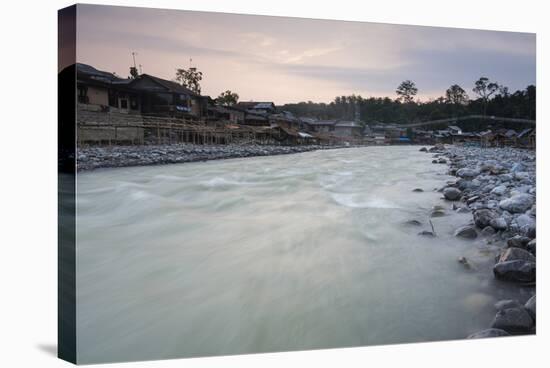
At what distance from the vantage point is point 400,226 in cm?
368

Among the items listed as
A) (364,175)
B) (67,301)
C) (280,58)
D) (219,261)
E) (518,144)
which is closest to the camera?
(67,301)

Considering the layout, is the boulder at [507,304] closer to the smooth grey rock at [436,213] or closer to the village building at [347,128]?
the smooth grey rock at [436,213]

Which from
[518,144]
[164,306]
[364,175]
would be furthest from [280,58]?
[518,144]

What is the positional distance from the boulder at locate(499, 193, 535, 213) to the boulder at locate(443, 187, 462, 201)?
14.2 inches

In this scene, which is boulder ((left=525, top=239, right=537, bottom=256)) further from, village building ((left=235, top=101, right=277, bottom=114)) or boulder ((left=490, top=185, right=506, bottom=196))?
village building ((left=235, top=101, right=277, bottom=114))

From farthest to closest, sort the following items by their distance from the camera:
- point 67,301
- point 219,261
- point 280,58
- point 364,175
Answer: point 364,175 → point 280,58 → point 219,261 → point 67,301

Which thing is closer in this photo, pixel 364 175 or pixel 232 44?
pixel 232 44

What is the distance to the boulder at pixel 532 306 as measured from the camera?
3.51 metres

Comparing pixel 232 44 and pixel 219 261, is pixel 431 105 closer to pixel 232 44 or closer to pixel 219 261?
pixel 232 44

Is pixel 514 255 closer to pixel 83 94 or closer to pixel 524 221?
pixel 524 221

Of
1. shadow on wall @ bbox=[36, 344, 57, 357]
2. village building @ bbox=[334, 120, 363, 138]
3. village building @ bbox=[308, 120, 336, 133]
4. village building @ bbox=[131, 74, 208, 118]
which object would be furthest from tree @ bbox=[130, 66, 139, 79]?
shadow on wall @ bbox=[36, 344, 57, 357]

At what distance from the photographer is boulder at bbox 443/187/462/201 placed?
403 centimetres

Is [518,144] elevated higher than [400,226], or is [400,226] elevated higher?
[518,144]

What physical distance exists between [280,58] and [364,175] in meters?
1.20
